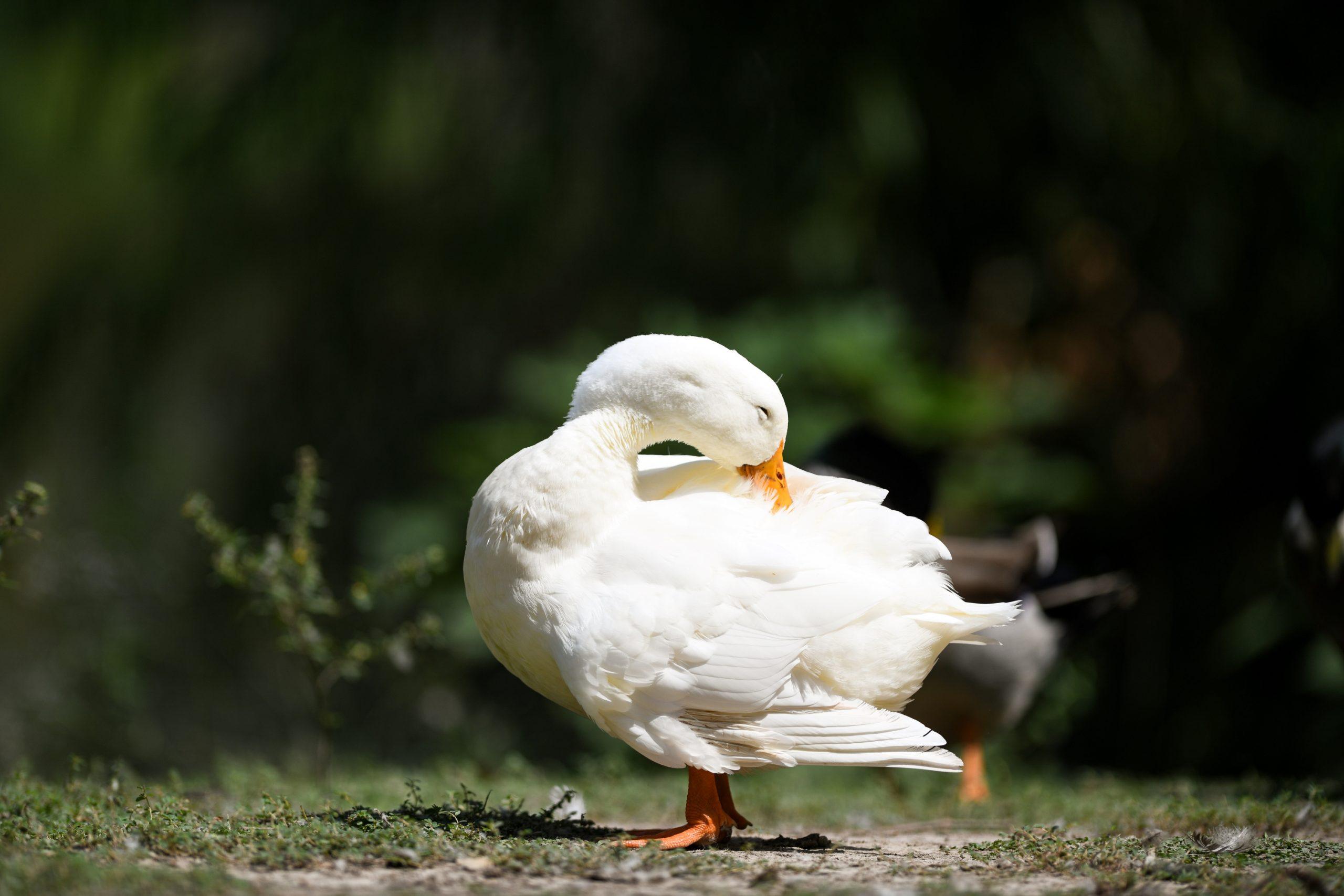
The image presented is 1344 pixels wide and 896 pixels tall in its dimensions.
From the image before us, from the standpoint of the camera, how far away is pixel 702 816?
3.14m

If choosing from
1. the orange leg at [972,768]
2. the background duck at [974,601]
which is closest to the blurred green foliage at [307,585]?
the background duck at [974,601]

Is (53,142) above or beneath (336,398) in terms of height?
above

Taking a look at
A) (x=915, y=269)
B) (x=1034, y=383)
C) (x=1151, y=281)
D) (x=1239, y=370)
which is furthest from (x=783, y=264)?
(x=1239, y=370)

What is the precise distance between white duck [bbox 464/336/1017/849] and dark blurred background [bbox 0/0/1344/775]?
431 cm

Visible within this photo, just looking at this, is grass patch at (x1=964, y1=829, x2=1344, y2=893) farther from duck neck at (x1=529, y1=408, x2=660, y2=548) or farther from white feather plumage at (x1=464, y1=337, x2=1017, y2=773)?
duck neck at (x1=529, y1=408, x2=660, y2=548)

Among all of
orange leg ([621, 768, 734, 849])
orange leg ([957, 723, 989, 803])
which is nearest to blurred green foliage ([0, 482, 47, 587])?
orange leg ([621, 768, 734, 849])

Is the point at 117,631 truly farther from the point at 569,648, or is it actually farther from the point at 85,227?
the point at 569,648

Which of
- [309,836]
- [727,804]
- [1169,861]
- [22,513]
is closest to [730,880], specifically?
[727,804]

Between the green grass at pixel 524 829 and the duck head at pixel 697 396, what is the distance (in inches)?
42.5

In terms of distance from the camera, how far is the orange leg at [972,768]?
508 centimetres

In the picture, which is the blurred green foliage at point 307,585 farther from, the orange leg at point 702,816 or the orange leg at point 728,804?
the orange leg at point 702,816

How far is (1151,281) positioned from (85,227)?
25.0ft

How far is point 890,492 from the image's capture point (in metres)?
5.02

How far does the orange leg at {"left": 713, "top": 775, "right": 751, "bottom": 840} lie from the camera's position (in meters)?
3.40
